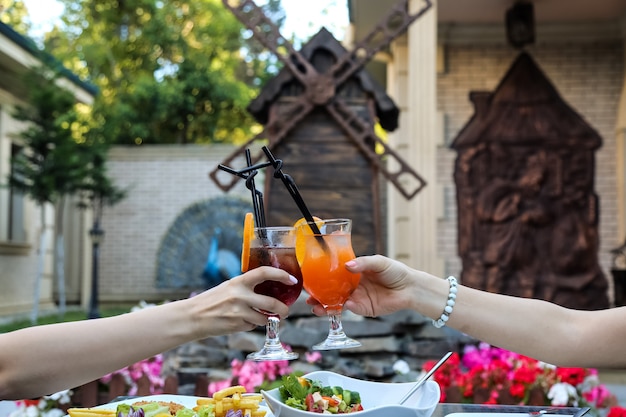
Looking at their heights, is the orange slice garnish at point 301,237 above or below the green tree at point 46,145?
below

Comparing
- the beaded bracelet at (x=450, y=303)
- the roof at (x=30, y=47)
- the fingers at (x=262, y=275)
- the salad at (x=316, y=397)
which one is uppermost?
the roof at (x=30, y=47)

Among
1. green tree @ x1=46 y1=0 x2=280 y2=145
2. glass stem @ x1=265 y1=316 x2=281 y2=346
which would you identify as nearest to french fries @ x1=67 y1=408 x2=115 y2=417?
glass stem @ x1=265 y1=316 x2=281 y2=346

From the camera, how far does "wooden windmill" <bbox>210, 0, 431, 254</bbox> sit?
5996mm

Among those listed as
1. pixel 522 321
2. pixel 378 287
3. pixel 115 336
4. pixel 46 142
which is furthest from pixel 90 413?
pixel 46 142

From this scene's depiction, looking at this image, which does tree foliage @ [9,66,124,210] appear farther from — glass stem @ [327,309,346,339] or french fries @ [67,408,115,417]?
french fries @ [67,408,115,417]

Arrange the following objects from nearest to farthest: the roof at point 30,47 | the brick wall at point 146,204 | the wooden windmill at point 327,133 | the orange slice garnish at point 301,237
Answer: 1. the orange slice garnish at point 301,237
2. the wooden windmill at point 327,133
3. the roof at point 30,47
4. the brick wall at point 146,204

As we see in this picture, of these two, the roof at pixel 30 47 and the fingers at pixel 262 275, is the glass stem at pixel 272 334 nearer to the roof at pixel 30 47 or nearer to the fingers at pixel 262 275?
the fingers at pixel 262 275

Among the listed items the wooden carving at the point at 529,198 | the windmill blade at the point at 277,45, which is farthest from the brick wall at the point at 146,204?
the wooden carving at the point at 529,198

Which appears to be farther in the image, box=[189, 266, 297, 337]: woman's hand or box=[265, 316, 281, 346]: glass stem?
box=[265, 316, 281, 346]: glass stem

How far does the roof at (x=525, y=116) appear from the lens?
285 inches

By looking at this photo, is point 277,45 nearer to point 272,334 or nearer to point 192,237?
point 272,334

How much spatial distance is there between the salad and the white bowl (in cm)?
2

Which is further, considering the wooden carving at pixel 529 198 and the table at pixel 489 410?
the wooden carving at pixel 529 198

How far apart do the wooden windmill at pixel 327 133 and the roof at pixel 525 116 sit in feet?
4.63
